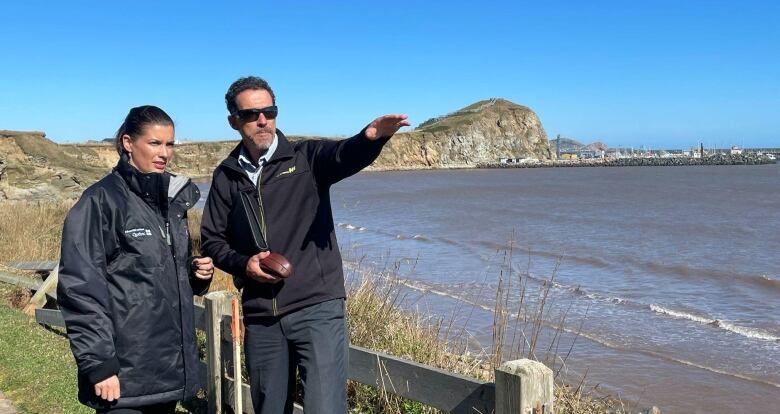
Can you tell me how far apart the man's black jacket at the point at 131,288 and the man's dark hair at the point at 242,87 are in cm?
42

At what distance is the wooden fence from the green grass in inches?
43.6

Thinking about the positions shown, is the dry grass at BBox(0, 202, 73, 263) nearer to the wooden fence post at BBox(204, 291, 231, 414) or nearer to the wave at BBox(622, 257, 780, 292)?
the wooden fence post at BBox(204, 291, 231, 414)

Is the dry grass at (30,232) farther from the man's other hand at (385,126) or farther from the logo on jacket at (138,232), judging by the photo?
the man's other hand at (385,126)

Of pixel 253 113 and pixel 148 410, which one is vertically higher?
pixel 253 113

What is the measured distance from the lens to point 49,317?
265 inches

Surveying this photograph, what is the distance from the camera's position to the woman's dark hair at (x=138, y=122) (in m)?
2.94

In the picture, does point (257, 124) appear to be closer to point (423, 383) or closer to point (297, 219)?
point (297, 219)

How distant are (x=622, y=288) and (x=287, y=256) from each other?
11818 mm

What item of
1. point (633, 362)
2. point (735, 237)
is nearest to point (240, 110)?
point (633, 362)

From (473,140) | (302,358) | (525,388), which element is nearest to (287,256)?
(302,358)

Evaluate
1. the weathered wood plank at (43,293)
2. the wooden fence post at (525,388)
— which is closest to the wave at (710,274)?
the weathered wood plank at (43,293)

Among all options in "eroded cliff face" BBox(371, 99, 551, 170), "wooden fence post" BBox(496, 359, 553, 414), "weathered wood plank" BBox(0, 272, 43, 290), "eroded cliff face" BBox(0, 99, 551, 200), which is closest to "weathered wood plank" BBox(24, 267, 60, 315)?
"weathered wood plank" BBox(0, 272, 43, 290)

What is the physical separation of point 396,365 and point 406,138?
131422 mm

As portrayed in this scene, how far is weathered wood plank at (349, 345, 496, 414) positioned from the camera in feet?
10.1
